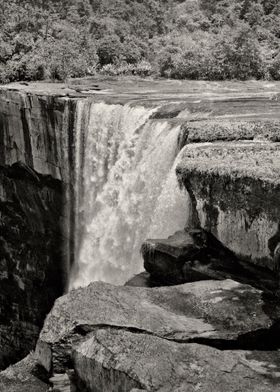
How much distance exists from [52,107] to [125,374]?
1485 cm

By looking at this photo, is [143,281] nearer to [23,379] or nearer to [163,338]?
[23,379]

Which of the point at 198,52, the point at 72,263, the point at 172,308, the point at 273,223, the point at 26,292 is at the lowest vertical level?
the point at 26,292

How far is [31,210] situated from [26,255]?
77.2 inches

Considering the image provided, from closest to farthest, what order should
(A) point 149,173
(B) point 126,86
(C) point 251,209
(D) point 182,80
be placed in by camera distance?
(C) point 251,209, (A) point 149,173, (B) point 126,86, (D) point 182,80

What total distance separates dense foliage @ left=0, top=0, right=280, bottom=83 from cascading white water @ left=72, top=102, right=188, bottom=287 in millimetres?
11038

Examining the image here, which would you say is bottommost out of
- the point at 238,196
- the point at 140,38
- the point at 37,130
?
the point at 37,130

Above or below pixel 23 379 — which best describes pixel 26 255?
below

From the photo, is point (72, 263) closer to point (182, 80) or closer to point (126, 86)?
point (126, 86)

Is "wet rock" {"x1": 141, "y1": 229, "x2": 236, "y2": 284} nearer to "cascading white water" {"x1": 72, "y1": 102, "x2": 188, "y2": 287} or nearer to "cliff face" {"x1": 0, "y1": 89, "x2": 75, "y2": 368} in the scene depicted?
"cascading white water" {"x1": 72, "y1": 102, "x2": 188, "y2": 287}

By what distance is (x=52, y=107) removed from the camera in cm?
2167

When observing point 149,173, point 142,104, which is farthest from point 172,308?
point 142,104

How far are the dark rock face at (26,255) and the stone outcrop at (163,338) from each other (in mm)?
12426

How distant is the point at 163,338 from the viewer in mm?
8992

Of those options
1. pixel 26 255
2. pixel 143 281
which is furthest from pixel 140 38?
pixel 143 281
